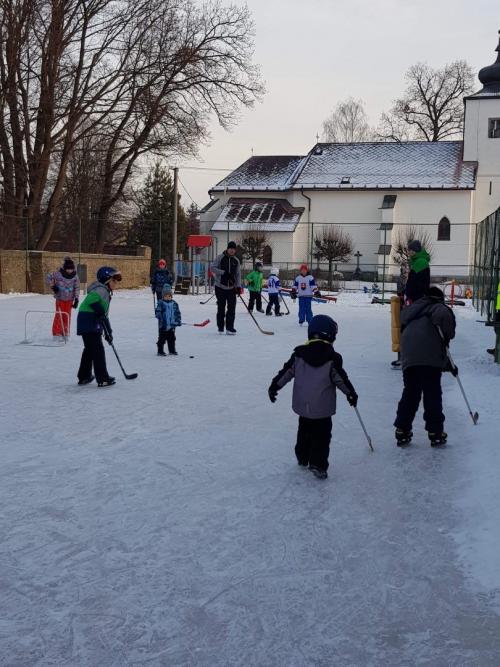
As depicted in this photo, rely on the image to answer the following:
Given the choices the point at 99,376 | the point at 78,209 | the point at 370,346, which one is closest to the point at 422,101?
the point at 78,209

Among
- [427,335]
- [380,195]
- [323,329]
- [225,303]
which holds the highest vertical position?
[380,195]

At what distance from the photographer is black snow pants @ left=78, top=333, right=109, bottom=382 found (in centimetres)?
925

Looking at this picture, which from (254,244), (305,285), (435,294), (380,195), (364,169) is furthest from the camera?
(364,169)

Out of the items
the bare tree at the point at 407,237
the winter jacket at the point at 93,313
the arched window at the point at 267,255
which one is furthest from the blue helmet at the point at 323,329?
the arched window at the point at 267,255

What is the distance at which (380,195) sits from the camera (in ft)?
189

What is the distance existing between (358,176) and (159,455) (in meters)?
54.7

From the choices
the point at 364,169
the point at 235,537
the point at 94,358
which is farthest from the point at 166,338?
the point at 364,169

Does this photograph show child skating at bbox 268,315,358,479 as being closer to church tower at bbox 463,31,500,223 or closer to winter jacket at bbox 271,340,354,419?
winter jacket at bbox 271,340,354,419

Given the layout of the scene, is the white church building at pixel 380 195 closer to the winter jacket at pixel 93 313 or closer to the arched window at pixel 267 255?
the arched window at pixel 267 255

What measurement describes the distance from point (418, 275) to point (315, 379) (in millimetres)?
4337

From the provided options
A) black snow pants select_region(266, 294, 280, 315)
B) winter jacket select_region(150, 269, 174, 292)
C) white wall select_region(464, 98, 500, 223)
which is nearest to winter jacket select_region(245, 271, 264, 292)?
black snow pants select_region(266, 294, 280, 315)

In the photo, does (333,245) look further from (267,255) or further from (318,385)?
(318,385)

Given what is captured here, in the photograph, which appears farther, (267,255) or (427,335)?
(267,255)

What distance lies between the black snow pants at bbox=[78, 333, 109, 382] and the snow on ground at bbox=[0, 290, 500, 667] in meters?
0.55
